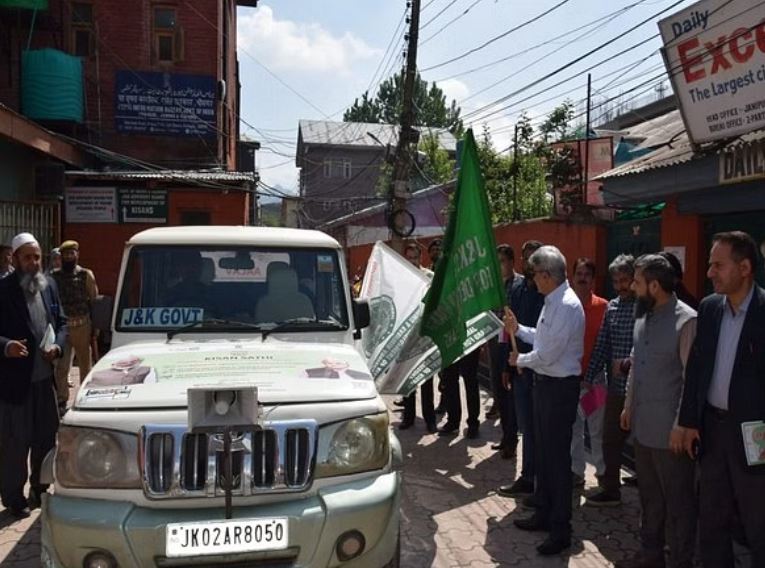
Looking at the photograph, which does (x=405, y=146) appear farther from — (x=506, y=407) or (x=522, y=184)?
(x=506, y=407)

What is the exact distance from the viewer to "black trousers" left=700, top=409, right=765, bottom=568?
3030mm

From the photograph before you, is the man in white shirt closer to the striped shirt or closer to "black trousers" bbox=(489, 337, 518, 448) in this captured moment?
the striped shirt

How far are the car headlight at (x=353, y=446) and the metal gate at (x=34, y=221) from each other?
962 cm

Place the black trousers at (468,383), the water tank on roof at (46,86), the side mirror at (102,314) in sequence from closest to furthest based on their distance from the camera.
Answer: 1. the side mirror at (102,314)
2. the black trousers at (468,383)
3. the water tank on roof at (46,86)

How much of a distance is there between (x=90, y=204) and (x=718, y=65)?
1269cm

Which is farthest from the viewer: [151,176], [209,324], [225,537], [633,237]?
[151,176]

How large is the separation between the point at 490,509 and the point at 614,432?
1062 millimetres

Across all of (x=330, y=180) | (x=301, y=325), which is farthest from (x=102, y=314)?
(x=330, y=180)

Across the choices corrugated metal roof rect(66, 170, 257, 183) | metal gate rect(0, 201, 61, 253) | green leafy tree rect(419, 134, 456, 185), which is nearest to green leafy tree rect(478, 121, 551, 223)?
corrugated metal roof rect(66, 170, 257, 183)

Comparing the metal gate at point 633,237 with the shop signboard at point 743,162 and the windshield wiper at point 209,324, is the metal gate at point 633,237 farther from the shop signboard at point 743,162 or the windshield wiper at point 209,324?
the windshield wiper at point 209,324

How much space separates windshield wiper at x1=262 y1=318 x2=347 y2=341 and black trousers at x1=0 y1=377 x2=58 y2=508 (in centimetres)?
186

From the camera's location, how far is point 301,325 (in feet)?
12.7

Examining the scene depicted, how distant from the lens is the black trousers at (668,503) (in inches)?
135

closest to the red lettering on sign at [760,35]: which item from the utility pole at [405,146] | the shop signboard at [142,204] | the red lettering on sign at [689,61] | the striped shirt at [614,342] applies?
the red lettering on sign at [689,61]
